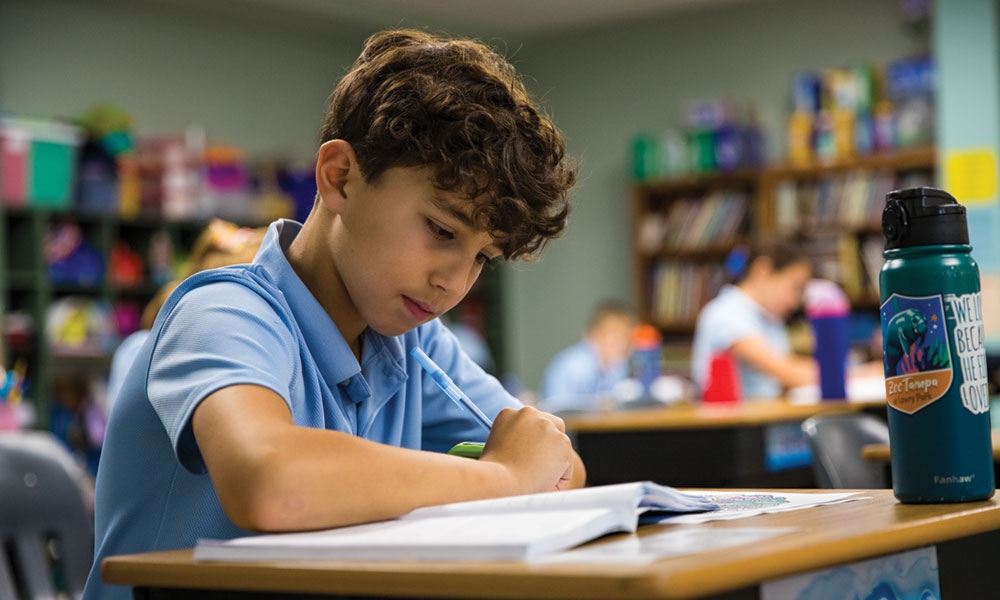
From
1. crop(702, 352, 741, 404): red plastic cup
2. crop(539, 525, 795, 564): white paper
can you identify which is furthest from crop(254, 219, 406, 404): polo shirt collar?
crop(702, 352, 741, 404): red plastic cup

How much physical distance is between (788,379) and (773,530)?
3.73 metres

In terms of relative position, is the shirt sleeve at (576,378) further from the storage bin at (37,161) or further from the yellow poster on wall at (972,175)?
the storage bin at (37,161)

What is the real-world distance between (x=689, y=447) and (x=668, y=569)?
2.72 metres

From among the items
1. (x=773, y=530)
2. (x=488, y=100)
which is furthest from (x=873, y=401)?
(x=773, y=530)

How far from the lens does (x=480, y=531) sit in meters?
0.81

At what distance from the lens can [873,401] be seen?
12.2ft

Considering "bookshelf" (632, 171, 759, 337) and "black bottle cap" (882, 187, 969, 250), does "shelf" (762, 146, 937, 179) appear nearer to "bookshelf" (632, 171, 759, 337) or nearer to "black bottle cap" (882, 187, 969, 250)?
"bookshelf" (632, 171, 759, 337)

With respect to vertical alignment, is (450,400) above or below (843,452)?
above

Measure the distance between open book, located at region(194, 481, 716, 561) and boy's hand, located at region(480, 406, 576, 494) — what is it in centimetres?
12

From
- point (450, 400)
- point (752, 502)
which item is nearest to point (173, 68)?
point (450, 400)

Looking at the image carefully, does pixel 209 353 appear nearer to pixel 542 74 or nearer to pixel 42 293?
pixel 42 293

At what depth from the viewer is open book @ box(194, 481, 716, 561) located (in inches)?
30.3

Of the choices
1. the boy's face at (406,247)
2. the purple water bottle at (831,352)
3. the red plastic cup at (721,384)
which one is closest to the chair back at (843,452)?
the boy's face at (406,247)

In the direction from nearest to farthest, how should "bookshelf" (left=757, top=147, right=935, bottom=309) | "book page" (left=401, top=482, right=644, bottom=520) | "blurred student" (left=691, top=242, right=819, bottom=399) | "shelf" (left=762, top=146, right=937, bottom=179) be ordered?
"book page" (left=401, top=482, right=644, bottom=520) < "blurred student" (left=691, top=242, right=819, bottom=399) < "shelf" (left=762, top=146, right=937, bottom=179) < "bookshelf" (left=757, top=147, right=935, bottom=309)
